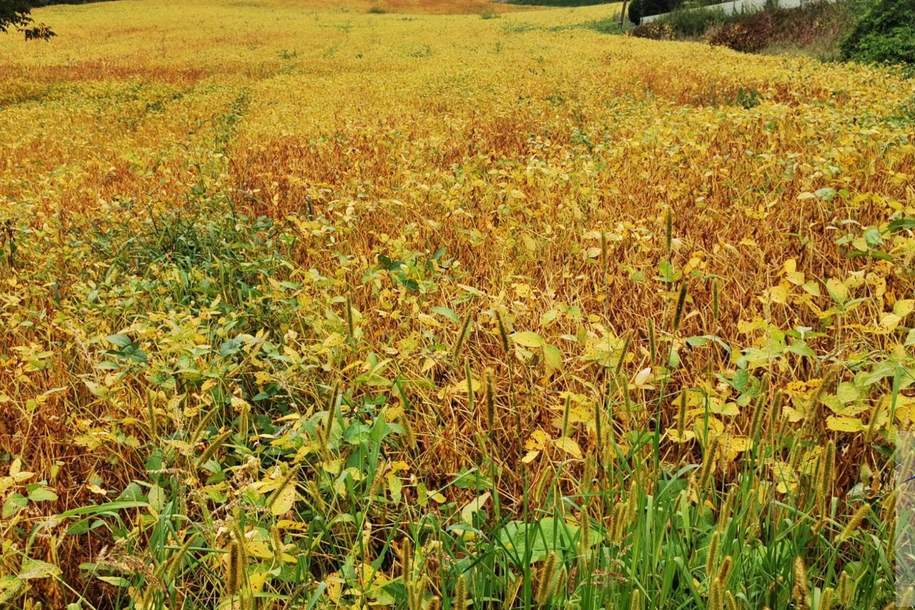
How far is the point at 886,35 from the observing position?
12250mm

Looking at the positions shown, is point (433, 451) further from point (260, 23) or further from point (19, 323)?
point (260, 23)

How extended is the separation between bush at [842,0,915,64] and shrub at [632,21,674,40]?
1594 centimetres

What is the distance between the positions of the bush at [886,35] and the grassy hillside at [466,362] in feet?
19.5

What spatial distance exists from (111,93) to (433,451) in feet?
46.4

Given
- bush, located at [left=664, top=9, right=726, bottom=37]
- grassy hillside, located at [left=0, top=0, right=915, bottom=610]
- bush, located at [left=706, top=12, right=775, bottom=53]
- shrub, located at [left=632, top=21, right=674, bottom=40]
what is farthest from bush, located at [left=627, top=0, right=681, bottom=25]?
grassy hillside, located at [left=0, top=0, right=915, bottom=610]

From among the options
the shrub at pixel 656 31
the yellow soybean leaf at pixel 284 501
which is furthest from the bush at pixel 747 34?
the yellow soybean leaf at pixel 284 501

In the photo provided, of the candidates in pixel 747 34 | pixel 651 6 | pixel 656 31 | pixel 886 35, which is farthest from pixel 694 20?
pixel 886 35

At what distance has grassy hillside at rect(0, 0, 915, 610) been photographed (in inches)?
50.8

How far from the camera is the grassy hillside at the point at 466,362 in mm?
1290

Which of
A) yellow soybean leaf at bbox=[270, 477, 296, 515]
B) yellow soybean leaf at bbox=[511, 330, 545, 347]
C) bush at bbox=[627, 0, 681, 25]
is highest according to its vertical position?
bush at bbox=[627, 0, 681, 25]

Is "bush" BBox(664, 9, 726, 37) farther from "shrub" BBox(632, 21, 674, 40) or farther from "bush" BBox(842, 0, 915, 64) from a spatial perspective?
"bush" BBox(842, 0, 915, 64)

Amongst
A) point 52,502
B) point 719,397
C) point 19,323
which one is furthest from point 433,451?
point 19,323

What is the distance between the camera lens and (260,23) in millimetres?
35031

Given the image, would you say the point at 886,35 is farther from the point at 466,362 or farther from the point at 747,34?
the point at 466,362
